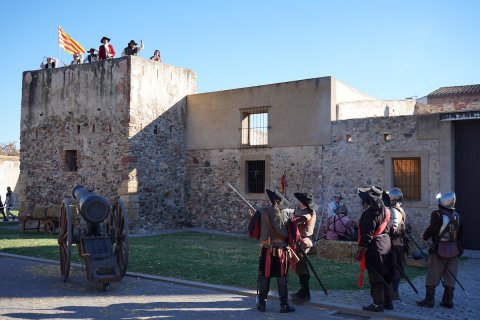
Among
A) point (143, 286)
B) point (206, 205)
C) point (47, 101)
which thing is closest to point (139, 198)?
point (206, 205)

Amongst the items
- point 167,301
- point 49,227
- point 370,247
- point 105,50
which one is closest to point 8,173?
point 49,227

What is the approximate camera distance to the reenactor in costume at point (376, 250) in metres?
6.55

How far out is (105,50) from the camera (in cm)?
1727

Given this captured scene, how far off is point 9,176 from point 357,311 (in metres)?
28.3

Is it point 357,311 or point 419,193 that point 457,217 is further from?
point 419,193

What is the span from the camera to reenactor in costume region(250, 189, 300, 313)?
656 cm

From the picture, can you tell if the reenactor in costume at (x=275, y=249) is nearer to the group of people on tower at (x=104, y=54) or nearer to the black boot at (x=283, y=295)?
the black boot at (x=283, y=295)

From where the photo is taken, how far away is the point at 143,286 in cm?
812

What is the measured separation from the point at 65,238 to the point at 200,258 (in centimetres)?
323

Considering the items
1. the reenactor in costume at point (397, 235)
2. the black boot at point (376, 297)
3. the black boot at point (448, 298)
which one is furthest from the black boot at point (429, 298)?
the black boot at point (376, 297)

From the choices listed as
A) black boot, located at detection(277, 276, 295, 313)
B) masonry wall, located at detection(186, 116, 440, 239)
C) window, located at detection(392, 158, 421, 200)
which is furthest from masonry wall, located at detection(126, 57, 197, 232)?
black boot, located at detection(277, 276, 295, 313)

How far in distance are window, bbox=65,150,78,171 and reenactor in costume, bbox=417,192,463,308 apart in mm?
13372

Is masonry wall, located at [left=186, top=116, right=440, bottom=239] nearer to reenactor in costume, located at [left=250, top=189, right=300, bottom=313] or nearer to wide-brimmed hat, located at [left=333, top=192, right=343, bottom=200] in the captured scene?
wide-brimmed hat, located at [left=333, top=192, right=343, bottom=200]

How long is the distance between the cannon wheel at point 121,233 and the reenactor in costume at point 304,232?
287cm
